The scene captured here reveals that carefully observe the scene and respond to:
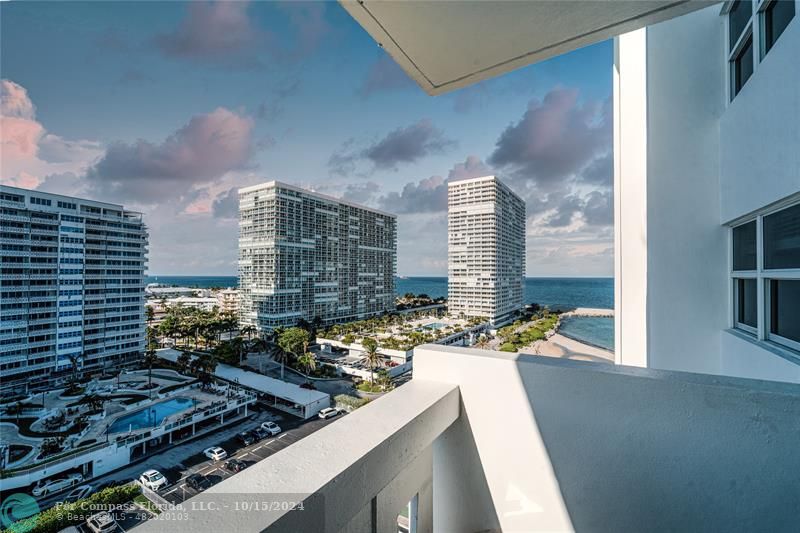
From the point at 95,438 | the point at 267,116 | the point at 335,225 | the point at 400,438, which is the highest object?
the point at 267,116

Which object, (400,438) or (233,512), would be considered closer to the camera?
(233,512)

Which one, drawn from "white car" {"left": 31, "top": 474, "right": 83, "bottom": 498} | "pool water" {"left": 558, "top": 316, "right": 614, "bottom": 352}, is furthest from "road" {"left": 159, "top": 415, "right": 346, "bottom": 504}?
"pool water" {"left": 558, "top": 316, "right": 614, "bottom": 352}

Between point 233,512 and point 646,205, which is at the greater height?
point 646,205

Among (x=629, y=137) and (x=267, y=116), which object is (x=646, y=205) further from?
(x=267, y=116)

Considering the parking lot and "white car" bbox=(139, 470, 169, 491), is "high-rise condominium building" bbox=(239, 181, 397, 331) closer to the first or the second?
the parking lot

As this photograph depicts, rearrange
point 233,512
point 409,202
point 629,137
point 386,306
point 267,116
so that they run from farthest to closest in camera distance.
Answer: point 409,202, point 386,306, point 267,116, point 629,137, point 233,512

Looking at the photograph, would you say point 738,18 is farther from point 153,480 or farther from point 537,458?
point 153,480

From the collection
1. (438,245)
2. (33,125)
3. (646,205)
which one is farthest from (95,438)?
(438,245)

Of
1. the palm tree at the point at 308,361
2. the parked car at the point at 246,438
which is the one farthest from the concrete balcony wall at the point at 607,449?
the palm tree at the point at 308,361
